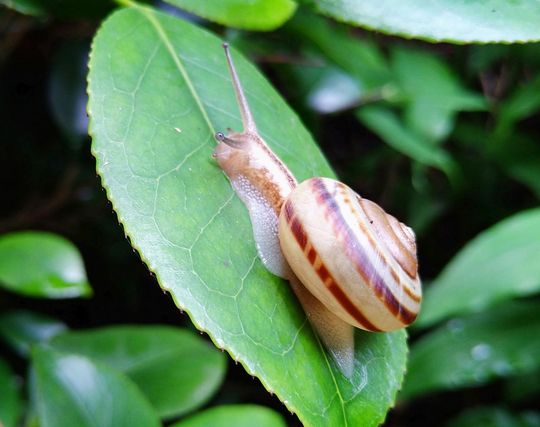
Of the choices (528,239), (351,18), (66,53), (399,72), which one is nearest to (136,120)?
(351,18)

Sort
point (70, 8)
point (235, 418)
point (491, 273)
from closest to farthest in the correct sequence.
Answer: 1. point (235, 418)
2. point (70, 8)
3. point (491, 273)

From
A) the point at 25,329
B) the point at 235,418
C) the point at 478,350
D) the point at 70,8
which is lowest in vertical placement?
the point at 478,350

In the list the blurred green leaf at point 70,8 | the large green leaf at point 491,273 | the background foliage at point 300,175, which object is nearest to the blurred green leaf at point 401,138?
the background foliage at point 300,175

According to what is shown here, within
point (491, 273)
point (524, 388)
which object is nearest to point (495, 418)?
point (524, 388)

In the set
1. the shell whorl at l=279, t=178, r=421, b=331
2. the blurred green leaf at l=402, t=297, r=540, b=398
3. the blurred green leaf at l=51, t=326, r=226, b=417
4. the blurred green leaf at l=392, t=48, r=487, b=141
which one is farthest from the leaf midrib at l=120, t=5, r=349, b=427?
the blurred green leaf at l=402, t=297, r=540, b=398

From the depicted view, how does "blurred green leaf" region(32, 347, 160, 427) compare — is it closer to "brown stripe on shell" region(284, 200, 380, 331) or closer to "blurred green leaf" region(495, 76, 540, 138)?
"brown stripe on shell" region(284, 200, 380, 331)

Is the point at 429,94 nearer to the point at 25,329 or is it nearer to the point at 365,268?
the point at 365,268
